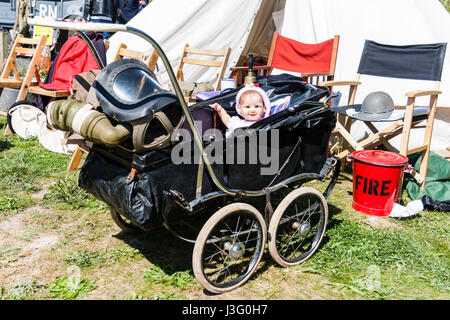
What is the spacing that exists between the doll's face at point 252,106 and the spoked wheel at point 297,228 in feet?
2.23

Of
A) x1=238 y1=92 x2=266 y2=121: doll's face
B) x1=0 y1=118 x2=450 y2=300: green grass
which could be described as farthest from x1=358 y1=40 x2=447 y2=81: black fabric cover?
x1=238 y1=92 x2=266 y2=121: doll's face

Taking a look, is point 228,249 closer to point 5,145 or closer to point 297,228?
point 297,228

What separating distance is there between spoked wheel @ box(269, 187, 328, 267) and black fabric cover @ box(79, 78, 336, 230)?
0.59 feet

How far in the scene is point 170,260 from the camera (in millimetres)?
2818

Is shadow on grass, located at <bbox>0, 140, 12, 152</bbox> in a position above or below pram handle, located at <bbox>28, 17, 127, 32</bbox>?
below

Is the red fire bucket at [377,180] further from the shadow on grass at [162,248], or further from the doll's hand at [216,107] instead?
the shadow on grass at [162,248]

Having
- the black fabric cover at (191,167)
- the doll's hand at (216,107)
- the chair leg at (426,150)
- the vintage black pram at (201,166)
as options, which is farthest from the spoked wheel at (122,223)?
the chair leg at (426,150)

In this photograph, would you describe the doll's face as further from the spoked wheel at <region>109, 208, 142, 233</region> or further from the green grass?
the spoked wheel at <region>109, 208, 142, 233</region>

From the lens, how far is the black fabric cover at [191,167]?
2139 millimetres

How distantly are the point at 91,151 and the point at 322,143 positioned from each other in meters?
1.56

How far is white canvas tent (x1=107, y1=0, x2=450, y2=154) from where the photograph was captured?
5.14 m

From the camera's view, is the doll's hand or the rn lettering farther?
the rn lettering
